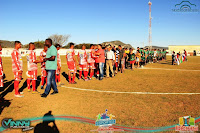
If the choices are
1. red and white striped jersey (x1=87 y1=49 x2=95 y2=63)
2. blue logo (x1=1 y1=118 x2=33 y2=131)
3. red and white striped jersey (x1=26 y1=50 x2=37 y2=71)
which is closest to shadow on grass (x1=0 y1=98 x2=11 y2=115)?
blue logo (x1=1 y1=118 x2=33 y2=131)

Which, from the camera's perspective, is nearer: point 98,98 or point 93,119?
point 93,119

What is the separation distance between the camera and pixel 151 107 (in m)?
5.07

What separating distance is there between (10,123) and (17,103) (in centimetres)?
179

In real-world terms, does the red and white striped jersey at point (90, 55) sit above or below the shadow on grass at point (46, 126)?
above

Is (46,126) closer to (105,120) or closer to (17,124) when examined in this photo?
(17,124)

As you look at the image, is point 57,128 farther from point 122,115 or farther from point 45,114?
point 122,115

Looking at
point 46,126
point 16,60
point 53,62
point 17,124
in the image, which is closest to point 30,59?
point 16,60

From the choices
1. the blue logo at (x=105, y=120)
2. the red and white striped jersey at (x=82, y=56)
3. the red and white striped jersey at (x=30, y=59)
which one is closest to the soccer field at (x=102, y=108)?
the blue logo at (x=105, y=120)

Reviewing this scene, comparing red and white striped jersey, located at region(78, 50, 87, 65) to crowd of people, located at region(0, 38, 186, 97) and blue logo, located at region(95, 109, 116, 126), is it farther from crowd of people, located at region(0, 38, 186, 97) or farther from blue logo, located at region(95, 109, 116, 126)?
blue logo, located at region(95, 109, 116, 126)

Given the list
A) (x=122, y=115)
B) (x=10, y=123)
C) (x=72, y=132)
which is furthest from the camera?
(x=122, y=115)

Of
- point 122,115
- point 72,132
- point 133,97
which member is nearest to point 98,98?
point 133,97

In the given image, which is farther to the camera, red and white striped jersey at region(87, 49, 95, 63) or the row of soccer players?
red and white striped jersey at region(87, 49, 95, 63)

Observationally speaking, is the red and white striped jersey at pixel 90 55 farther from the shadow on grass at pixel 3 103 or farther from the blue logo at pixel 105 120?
the blue logo at pixel 105 120

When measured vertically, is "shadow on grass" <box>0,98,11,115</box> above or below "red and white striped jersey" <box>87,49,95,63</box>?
below
